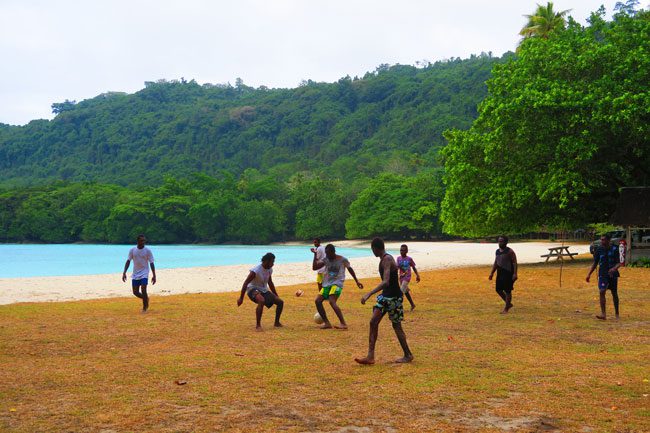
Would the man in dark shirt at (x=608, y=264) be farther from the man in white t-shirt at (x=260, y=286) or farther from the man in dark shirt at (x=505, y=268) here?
the man in white t-shirt at (x=260, y=286)

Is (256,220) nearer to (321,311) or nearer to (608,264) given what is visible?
(321,311)

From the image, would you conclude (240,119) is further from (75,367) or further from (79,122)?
(75,367)

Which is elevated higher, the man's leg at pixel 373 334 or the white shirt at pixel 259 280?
the white shirt at pixel 259 280

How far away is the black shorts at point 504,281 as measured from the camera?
14.0m

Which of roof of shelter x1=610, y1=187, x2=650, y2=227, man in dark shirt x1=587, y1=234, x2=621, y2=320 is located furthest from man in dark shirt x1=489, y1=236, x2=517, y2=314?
roof of shelter x1=610, y1=187, x2=650, y2=227

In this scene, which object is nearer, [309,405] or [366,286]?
[309,405]

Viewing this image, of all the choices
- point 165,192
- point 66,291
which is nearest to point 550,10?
point 66,291

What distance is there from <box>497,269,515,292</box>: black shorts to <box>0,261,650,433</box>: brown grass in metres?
0.61

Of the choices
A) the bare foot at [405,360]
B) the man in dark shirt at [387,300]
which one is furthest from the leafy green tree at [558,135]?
the man in dark shirt at [387,300]

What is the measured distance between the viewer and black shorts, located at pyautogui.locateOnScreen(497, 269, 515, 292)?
14.0 m

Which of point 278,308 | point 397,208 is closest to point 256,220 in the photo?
point 397,208

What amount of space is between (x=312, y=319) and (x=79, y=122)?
6781 inches

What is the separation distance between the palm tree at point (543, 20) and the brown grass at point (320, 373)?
3354cm

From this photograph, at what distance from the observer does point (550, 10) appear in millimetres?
44625
